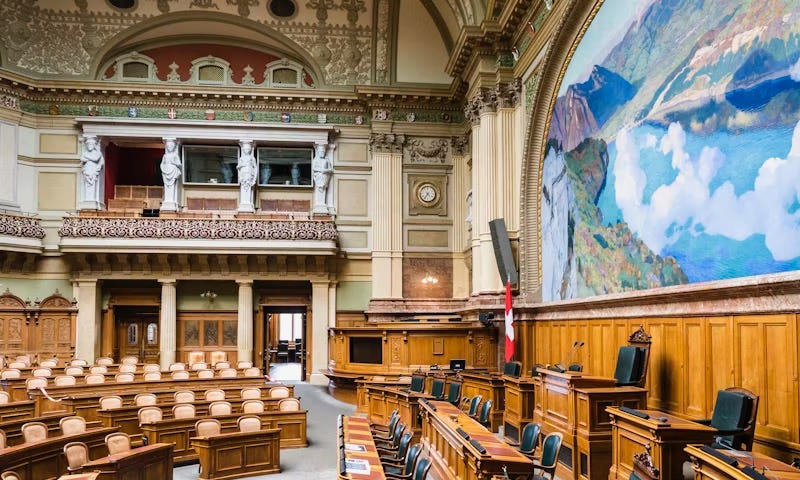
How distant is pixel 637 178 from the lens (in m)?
10.1

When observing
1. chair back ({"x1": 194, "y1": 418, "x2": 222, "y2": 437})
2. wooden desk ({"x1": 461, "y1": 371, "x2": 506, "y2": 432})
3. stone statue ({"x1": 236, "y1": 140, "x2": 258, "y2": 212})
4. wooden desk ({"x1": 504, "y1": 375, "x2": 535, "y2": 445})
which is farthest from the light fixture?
chair back ({"x1": 194, "y1": 418, "x2": 222, "y2": 437})

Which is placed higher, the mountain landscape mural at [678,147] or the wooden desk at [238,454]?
the mountain landscape mural at [678,147]

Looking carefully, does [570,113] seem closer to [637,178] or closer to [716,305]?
[637,178]

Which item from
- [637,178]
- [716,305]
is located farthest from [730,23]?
[716,305]

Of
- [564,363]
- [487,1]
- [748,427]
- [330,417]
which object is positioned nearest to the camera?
[748,427]

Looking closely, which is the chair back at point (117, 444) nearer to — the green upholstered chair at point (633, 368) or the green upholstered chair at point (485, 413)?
the green upholstered chair at point (485, 413)

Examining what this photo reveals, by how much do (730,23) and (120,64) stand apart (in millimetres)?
19249

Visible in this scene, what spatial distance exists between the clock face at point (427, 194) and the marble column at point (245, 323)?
5.96m

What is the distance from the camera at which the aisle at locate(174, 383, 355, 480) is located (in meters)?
9.76

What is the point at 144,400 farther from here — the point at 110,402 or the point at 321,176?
the point at 321,176

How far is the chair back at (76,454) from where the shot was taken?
312 inches

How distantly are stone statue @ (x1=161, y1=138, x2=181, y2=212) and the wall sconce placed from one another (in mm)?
2763

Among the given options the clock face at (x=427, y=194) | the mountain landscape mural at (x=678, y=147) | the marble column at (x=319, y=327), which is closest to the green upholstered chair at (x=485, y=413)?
the mountain landscape mural at (x=678, y=147)

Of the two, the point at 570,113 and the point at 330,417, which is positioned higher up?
the point at 570,113
